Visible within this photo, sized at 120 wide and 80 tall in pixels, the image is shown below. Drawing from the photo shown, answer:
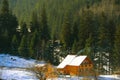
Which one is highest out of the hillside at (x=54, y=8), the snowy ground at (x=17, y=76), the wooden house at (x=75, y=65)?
the hillside at (x=54, y=8)

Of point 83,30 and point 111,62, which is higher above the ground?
point 83,30

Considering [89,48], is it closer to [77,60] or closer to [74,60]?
[74,60]

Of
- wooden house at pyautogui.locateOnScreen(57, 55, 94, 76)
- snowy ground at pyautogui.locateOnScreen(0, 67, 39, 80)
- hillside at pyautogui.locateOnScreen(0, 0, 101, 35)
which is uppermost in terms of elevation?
hillside at pyautogui.locateOnScreen(0, 0, 101, 35)

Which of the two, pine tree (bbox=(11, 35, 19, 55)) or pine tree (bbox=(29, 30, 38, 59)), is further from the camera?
pine tree (bbox=(11, 35, 19, 55))

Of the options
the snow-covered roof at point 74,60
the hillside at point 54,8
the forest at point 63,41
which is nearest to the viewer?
the snow-covered roof at point 74,60

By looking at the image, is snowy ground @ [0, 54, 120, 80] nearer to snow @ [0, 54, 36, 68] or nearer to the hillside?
snow @ [0, 54, 36, 68]

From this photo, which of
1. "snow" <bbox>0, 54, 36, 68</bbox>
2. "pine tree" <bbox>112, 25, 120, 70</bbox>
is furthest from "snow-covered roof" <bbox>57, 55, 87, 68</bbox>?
"pine tree" <bbox>112, 25, 120, 70</bbox>

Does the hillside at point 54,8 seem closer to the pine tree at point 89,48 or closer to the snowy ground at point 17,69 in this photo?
the pine tree at point 89,48

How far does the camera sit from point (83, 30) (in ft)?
287

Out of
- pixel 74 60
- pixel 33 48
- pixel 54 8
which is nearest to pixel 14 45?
pixel 33 48

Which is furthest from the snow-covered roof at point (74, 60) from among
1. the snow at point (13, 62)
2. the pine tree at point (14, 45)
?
the pine tree at point (14, 45)

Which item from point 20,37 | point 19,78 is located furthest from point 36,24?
point 19,78

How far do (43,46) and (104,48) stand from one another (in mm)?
13221

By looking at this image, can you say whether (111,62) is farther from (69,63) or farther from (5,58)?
(5,58)
